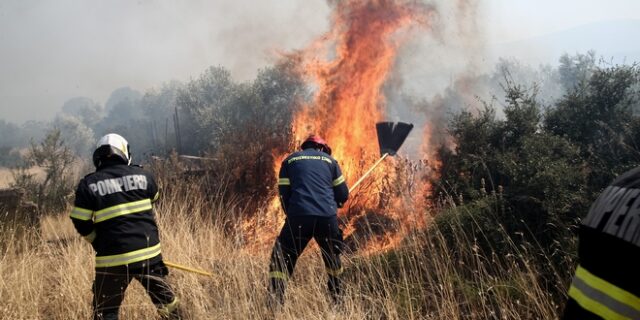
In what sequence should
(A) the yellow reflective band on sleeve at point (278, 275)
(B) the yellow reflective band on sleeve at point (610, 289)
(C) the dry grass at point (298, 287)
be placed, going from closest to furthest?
(B) the yellow reflective band on sleeve at point (610, 289), (C) the dry grass at point (298, 287), (A) the yellow reflective band on sleeve at point (278, 275)

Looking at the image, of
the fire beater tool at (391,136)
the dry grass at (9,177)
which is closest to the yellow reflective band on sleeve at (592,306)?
the fire beater tool at (391,136)

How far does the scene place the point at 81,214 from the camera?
11.8 ft

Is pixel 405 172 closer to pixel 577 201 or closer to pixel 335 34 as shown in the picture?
pixel 577 201

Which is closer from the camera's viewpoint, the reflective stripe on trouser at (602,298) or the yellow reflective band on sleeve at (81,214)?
the reflective stripe on trouser at (602,298)

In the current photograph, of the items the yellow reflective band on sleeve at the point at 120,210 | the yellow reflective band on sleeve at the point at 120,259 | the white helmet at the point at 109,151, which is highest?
the white helmet at the point at 109,151

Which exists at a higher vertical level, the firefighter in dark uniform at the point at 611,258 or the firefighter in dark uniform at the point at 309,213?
the firefighter in dark uniform at the point at 611,258

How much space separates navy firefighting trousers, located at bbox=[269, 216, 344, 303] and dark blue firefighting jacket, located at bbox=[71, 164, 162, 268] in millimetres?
1331

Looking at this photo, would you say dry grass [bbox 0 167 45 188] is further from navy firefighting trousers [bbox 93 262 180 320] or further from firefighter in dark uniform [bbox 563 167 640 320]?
firefighter in dark uniform [bbox 563 167 640 320]

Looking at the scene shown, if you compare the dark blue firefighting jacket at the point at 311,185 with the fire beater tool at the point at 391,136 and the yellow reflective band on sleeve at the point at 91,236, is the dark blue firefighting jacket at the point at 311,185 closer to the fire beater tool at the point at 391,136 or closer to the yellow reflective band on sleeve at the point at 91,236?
the yellow reflective band on sleeve at the point at 91,236

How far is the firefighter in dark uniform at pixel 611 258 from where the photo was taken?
89cm

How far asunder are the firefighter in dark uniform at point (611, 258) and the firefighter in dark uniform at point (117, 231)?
3.41 m

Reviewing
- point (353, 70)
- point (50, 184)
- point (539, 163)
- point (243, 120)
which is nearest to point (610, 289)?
point (539, 163)

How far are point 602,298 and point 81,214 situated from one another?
12.3ft

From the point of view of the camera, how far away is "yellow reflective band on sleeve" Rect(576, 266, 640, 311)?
883mm
